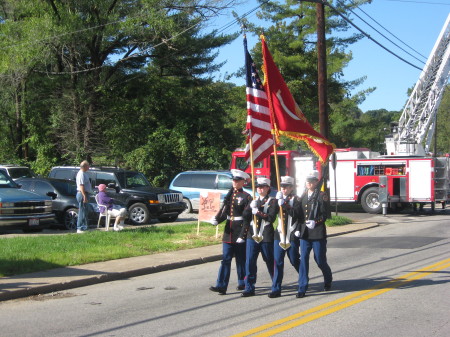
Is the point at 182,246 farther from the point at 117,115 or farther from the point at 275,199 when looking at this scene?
the point at 117,115

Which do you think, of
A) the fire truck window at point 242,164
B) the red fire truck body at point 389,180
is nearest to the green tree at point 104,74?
the fire truck window at point 242,164

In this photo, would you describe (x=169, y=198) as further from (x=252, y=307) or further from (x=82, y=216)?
(x=252, y=307)

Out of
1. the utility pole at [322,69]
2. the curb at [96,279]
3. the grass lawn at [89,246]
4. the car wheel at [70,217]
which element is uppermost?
the utility pole at [322,69]

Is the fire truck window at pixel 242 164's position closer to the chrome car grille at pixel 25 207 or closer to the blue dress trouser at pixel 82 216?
the blue dress trouser at pixel 82 216

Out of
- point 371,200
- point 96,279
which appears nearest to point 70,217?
point 96,279

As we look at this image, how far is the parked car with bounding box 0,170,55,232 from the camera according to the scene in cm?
1471

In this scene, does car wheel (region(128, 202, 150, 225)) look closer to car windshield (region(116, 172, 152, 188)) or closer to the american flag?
car windshield (region(116, 172, 152, 188))

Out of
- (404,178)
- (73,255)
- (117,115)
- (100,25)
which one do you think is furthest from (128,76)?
(73,255)

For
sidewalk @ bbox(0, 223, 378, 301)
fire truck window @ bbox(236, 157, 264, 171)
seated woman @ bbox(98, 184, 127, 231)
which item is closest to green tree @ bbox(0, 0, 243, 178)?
fire truck window @ bbox(236, 157, 264, 171)

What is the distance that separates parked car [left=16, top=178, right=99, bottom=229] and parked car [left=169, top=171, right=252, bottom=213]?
6.38 m

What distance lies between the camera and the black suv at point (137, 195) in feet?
61.6

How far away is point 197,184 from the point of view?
23.8 metres

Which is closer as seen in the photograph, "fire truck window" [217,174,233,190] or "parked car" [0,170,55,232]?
"parked car" [0,170,55,232]

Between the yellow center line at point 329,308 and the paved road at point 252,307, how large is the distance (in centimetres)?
1
